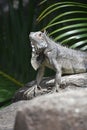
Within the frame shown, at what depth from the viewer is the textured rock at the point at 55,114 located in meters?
3.18

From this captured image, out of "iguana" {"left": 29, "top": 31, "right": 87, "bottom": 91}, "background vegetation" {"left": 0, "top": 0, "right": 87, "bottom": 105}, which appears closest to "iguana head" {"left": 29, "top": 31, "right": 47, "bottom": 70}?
"iguana" {"left": 29, "top": 31, "right": 87, "bottom": 91}

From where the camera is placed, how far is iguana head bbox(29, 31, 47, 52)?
5.20m

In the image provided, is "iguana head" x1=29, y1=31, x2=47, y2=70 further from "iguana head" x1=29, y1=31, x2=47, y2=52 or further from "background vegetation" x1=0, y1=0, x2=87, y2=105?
"background vegetation" x1=0, y1=0, x2=87, y2=105

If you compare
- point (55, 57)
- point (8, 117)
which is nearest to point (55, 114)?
point (8, 117)

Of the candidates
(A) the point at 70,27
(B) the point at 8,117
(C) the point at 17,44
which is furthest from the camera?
(C) the point at 17,44

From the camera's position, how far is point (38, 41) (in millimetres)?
5227

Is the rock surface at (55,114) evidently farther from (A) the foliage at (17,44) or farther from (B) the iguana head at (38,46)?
(A) the foliage at (17,44)

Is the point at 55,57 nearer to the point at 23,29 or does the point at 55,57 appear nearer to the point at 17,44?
the point at 23,29

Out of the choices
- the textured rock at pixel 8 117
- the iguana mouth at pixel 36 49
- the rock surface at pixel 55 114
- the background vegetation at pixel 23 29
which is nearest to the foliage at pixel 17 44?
the background vegetation at pixel 23 29

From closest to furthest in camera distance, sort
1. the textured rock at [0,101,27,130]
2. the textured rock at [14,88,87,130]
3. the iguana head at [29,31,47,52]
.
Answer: the textured rock at [14,88,87,130] < the textured rock at [0,101,27,130] < the iguana head at [29,31,47,52]

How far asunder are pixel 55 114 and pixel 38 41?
210cm

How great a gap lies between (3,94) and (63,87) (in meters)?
1.14

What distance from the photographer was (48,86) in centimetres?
542

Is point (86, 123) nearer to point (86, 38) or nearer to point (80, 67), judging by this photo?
point (80, 67)
